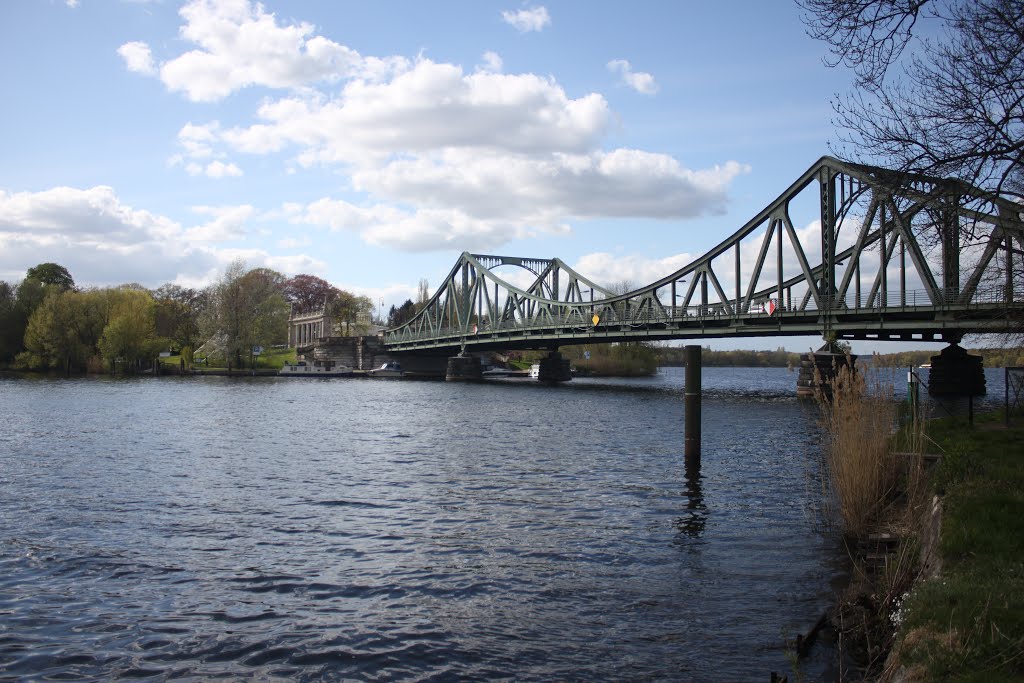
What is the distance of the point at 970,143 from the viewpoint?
11273 mm

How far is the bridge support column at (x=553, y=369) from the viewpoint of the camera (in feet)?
293

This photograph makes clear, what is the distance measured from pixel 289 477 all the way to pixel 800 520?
38.8 ft

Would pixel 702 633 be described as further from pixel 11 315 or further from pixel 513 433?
pixel 11 315

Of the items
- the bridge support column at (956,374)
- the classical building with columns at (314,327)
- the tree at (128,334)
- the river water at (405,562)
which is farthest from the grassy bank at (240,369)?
the bridge support column at (956,374)

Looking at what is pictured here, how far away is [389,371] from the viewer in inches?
4151

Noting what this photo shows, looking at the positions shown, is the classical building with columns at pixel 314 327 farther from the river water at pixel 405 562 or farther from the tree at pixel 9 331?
the river water at pixel 405 562

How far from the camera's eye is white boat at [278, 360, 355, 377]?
9419 centimetres

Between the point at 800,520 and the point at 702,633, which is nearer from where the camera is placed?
the point at 702,633

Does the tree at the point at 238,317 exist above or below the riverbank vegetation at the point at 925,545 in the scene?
above

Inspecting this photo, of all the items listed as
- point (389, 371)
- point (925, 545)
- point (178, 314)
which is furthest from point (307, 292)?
point (925, 545)

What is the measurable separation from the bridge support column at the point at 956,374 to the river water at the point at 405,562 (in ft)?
92.3

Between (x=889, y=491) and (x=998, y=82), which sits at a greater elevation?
(x=998, y=82)

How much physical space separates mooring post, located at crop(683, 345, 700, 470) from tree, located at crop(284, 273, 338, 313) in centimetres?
13389

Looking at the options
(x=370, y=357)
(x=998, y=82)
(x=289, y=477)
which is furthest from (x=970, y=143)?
(x=370, y=357)
